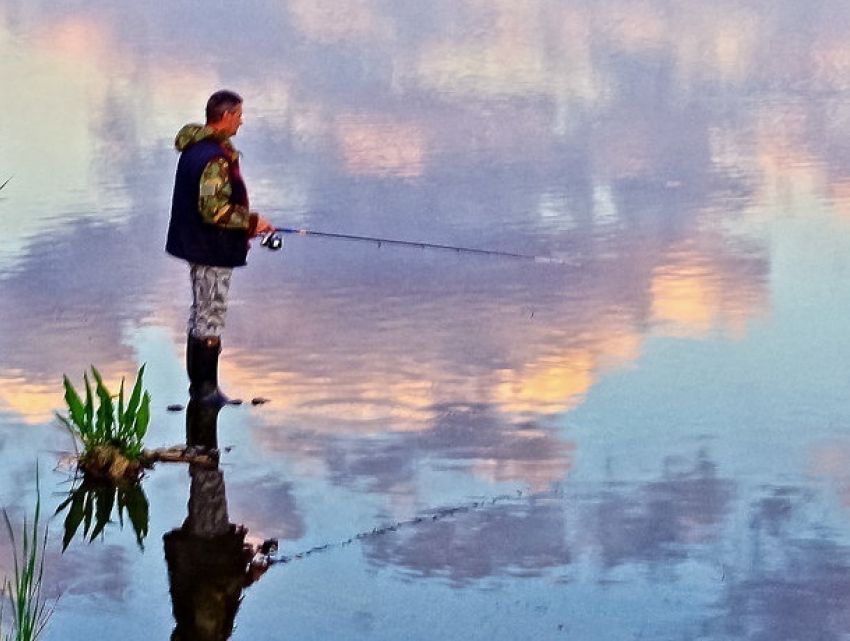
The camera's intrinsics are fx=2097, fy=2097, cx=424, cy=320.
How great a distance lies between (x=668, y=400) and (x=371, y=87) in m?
12.2

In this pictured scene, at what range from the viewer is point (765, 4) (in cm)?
3098

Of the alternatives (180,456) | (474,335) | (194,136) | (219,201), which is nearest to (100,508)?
(180,456)

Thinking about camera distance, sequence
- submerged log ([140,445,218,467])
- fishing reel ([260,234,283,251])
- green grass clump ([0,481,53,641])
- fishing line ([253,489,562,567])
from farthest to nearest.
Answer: fishing reel ([260,234,283,251]) → submerged log ([140,445,218,467]) → fishing line ([253,489,562,567]) → green grass clump ([0,481,53,641])

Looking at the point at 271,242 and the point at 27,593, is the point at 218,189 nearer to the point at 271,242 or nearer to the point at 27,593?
the point at 271,242

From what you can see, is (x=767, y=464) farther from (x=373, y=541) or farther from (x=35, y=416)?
(x=35, y=416)

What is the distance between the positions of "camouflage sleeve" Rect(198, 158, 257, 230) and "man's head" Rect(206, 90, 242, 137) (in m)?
0.17

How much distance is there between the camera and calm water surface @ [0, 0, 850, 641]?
7.85 m

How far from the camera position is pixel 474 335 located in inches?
475

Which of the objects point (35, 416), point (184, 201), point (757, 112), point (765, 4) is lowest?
point (35, 416)

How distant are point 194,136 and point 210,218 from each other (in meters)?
0.41

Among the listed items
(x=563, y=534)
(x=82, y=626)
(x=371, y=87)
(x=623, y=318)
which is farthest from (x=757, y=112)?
(x=82, y=626)

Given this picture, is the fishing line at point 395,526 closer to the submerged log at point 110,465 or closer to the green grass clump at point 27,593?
the green grass clump at point 27,593

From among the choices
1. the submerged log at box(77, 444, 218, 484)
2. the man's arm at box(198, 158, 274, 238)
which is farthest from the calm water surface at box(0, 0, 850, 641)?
the man's arm at box(198, 158, 274, 238)

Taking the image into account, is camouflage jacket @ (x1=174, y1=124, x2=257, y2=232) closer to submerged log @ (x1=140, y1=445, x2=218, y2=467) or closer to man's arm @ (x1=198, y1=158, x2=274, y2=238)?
man's arm @ (x1=198, y1=158, x2=274, y2=238)
